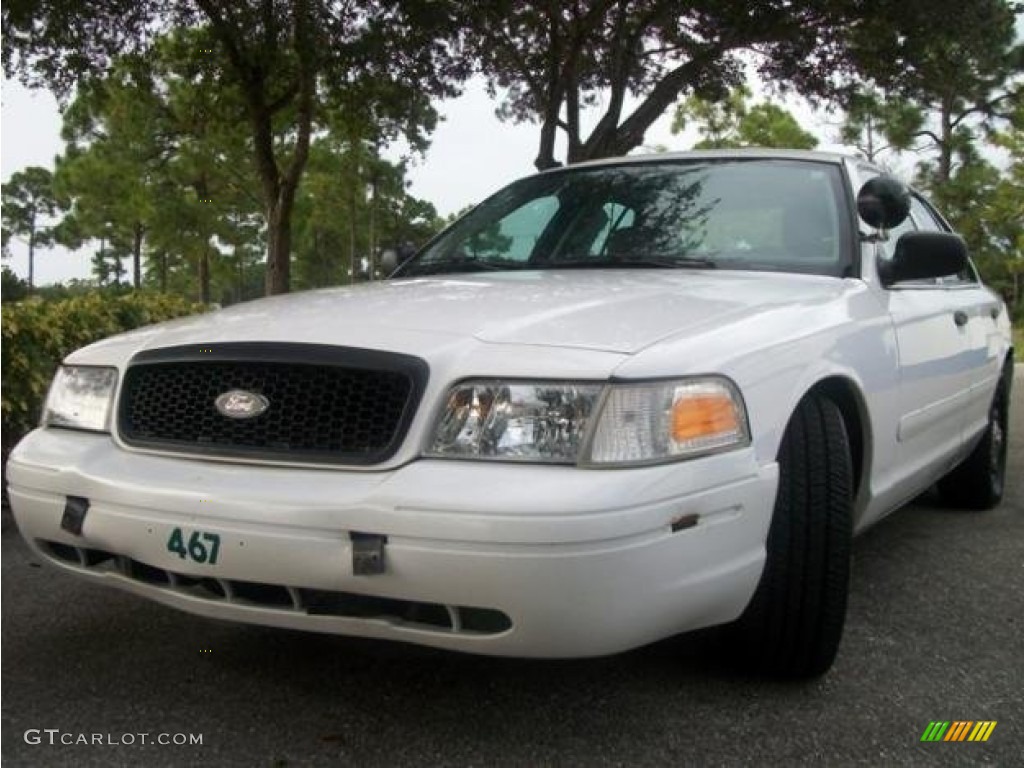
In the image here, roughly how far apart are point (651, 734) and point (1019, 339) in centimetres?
2913

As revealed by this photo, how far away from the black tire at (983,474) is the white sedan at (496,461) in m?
1.84

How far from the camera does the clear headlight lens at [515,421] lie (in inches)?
78.5

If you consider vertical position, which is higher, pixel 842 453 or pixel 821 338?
pixel 821 338

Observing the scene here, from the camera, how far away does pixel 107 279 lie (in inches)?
1938

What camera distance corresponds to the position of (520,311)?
2352 mm

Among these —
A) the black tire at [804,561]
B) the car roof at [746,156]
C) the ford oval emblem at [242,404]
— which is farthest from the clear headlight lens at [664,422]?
the car roof at [746,156]

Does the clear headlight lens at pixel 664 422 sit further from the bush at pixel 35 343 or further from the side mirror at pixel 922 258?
the bush at pixel 35 343

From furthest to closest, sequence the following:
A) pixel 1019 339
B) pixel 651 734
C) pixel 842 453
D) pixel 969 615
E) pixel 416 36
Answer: pixel 1019 339, pixel 416 36, pixel 969 615, pixel 842 453, pixel 651 734

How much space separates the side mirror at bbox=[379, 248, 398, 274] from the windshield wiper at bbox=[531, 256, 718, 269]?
2.77 ft

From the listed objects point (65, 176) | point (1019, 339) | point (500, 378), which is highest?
point (65, 176)

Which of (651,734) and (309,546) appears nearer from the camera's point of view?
(309,546)

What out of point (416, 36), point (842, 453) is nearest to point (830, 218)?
point (842, 453)

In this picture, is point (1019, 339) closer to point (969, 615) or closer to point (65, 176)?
point (65, 176)

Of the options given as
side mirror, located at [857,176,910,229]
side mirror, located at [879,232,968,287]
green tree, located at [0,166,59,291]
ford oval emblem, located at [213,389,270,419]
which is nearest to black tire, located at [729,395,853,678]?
side mirror, located at [879,232,968,287]
